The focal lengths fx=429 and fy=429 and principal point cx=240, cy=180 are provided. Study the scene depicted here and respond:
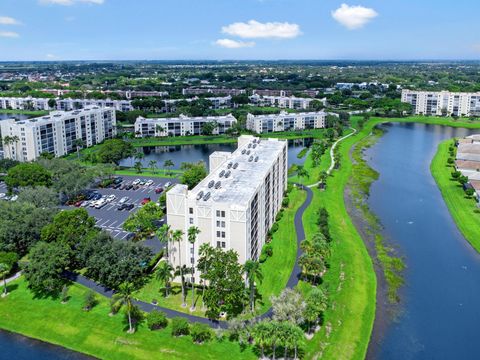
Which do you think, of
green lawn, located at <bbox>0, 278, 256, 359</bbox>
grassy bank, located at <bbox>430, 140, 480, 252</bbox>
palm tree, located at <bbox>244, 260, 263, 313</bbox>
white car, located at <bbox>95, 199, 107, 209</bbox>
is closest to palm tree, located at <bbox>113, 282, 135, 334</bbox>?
green lawn, located at <bbox>0, 278, 256, 359</bbox>

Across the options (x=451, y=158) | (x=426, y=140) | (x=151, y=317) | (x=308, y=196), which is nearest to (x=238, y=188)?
(x=151, y=317)

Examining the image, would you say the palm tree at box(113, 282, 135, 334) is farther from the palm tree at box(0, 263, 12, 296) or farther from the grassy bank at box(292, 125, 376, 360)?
the grassy bank at box(292, 125, 376, 360)

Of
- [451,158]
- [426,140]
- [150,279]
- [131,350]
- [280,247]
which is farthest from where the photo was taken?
[426,140]

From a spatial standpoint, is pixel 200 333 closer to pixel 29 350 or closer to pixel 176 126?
pixel 29 350

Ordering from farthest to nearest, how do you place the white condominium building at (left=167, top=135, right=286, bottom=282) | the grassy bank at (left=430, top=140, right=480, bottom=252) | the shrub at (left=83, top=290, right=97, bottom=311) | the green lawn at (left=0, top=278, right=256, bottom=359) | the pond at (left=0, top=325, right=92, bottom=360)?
the grassy bank at (left=430, top=140, right=480, bottom=252), the white condominium building at (left=167, top=135, right=286, bottom=282), the shrub at (left=83, top=290, right=97, bottom=311), the pond at (left=0, top=325, right=92, bottom=360), the green lawn at (left=0, top=278, right=256, bottom=359)

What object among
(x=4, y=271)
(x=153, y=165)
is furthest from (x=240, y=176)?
(x=153, y=165)

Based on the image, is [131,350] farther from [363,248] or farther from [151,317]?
[363,248]

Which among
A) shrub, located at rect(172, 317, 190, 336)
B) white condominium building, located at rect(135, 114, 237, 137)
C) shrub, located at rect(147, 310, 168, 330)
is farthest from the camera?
white condominium building, located at rect(135, 114, 237, 137)
